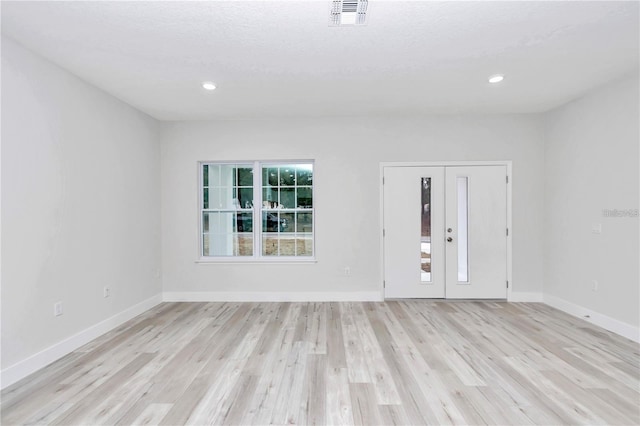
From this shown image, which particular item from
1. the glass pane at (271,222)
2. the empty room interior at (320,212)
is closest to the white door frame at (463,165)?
the empty room interior at (320,212)

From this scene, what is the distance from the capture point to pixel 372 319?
354 cm

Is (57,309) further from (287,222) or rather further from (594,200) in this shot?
(594,200)

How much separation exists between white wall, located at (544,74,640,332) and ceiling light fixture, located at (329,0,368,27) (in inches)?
120

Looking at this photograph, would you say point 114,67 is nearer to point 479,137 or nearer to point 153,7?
point 153,7

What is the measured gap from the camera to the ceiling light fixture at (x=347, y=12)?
1912 mm

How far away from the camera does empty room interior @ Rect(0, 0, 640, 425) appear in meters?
2.04

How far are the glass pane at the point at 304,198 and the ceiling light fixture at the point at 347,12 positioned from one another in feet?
8.34

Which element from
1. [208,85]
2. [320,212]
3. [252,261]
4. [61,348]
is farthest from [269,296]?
[208,85]

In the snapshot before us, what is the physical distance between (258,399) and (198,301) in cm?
268

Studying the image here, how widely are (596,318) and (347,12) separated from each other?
13.7 feet

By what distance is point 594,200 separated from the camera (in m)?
3.42

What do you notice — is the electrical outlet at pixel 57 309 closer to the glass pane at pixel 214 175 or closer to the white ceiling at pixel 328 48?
the white ceiling at pixel 328 48

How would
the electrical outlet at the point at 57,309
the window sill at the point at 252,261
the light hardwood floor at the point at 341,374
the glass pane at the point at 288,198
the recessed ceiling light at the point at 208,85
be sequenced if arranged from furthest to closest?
the glass pane at the point at 288,198 < the window sill at the point at 252,261 < the recessed ceiling light at the point at 208,85 < the electrical outlet at the point at 57,309 < the light hardwood floor at the point at 341,374

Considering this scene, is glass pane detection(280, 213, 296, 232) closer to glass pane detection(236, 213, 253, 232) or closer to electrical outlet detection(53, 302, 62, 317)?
glass pane detection(236, 213, 253, 232)
